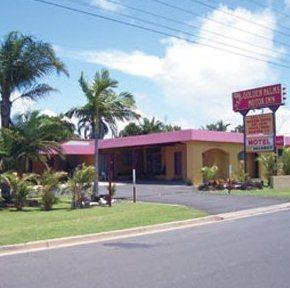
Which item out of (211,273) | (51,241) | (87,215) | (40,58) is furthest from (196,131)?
(211,273)

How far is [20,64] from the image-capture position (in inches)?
971

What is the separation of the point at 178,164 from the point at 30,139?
2245cm

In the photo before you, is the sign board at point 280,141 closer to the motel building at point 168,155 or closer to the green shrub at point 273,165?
the motel building at point 168,155

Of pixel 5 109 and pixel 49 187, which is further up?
pixel 5 109

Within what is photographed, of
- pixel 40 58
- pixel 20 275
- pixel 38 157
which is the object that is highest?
pixel 40 58

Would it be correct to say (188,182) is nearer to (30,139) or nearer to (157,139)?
(157,139)

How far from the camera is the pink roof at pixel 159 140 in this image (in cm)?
4078

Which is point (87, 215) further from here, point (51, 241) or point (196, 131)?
point (196, 131)

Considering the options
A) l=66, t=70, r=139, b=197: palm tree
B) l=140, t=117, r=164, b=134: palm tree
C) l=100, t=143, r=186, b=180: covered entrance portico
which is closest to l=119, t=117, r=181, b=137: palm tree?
l=140, t=117, r=164, b=134: palm tree

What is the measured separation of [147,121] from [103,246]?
60.4 m

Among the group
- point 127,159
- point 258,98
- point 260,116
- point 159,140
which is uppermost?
point 258,98

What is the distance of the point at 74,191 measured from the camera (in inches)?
882

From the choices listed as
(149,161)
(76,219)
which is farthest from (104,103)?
(149,161)

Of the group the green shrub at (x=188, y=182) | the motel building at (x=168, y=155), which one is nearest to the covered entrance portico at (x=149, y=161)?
the motel building at (x=168, y=155)
